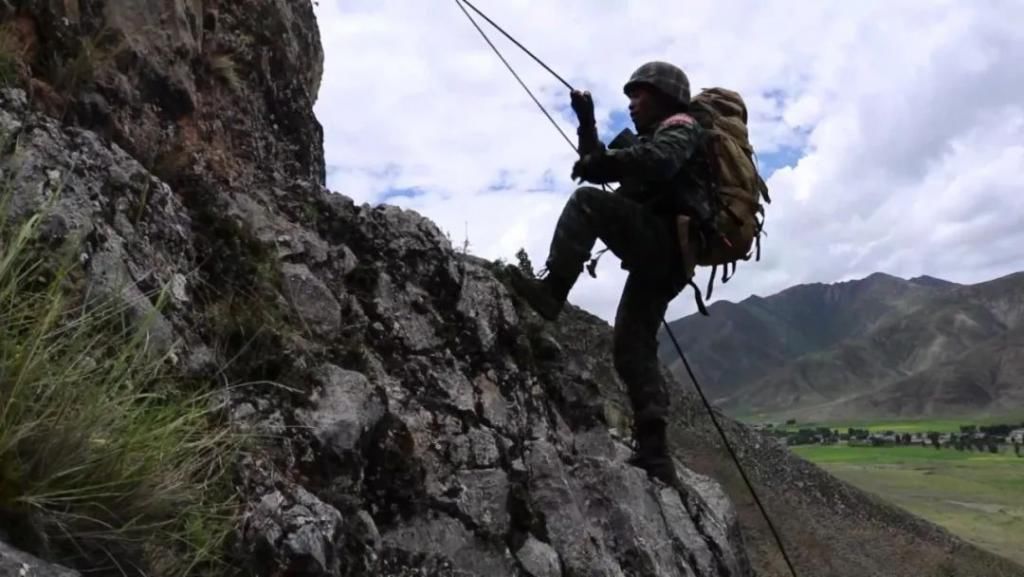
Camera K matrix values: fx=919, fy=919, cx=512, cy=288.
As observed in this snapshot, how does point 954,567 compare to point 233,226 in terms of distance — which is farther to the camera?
point 954,567

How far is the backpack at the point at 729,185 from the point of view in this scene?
6.95 meters

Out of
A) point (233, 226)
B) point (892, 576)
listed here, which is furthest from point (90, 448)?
point (892, 576)

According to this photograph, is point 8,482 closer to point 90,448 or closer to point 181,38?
point 90,448

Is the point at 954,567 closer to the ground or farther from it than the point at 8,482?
closer to the ground

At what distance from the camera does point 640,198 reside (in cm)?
722

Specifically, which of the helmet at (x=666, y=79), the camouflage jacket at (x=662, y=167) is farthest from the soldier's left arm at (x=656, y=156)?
the helmet at (x=666, y=79)

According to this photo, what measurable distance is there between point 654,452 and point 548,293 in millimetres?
2073

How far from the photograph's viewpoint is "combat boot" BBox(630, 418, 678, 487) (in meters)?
8.14

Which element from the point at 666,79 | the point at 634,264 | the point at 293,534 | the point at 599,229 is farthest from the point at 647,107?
the point at 293,534

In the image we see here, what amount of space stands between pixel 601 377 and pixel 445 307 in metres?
15.6

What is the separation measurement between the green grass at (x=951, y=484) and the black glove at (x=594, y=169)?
5389cm

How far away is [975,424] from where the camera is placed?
199 m

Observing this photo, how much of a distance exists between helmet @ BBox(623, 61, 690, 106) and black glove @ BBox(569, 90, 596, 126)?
0.75 m

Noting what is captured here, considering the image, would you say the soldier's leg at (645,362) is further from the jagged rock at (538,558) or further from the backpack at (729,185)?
the jagged rock at (538,558)
